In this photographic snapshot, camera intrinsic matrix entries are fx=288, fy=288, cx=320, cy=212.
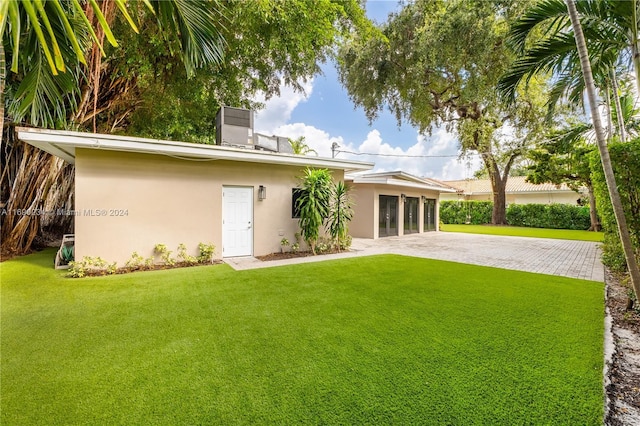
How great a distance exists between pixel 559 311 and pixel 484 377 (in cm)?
258

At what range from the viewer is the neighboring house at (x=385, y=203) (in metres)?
13.6

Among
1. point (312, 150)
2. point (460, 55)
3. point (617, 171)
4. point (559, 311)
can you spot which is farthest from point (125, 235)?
point (460, 55)

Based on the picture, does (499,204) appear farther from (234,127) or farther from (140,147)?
(140,147)

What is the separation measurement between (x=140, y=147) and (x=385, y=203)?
35.2 ft

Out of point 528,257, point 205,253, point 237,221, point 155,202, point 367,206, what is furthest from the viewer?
point 367,206

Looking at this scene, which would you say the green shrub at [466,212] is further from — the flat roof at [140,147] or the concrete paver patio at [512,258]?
the flat roof at [140,147]

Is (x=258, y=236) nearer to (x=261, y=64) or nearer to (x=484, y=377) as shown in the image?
(x=261, y=64)

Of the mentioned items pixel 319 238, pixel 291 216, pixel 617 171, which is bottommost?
pixel 319 238

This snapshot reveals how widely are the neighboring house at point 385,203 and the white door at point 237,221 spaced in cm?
606

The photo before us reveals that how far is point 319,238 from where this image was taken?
384 inches

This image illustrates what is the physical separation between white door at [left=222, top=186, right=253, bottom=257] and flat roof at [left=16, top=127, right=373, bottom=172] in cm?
99

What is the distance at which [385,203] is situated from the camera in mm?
14281

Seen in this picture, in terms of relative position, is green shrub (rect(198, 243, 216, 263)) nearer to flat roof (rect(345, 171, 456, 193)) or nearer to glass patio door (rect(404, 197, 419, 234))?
flat roof (rect(345, 171, 456, 193))

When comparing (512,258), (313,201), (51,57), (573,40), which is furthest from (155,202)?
(512,258)
